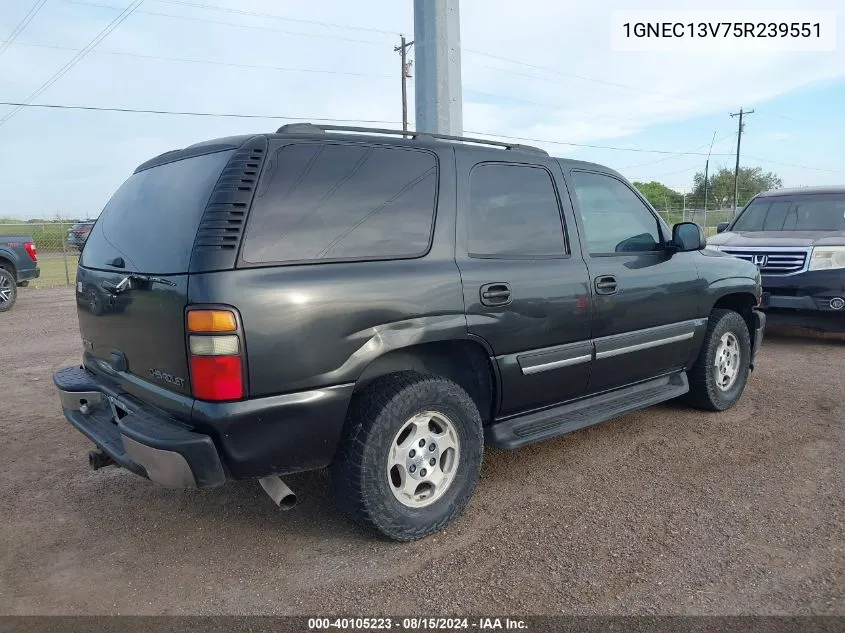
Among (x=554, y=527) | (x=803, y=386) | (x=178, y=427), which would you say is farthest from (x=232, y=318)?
(x=803, y=386)

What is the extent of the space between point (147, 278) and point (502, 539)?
Result: 6.62ft

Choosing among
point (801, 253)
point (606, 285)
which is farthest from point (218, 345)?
point (801, 253)

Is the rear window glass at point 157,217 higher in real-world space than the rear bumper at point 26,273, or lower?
higher

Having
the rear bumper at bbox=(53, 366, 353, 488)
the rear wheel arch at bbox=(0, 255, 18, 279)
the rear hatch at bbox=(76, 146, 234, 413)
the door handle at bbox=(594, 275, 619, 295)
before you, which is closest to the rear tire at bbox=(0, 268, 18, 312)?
the rear wheel arch at bbox=(0, 255, 18, 279)

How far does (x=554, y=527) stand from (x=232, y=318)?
1.86 metres

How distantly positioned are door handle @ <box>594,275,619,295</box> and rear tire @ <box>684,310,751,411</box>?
1291 mm

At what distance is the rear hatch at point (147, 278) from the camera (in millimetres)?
2787

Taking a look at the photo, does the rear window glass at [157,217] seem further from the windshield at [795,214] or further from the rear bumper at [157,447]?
the windshield at [795,214]

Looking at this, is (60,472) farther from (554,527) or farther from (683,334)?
(683,334)

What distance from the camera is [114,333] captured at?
3.24 metres

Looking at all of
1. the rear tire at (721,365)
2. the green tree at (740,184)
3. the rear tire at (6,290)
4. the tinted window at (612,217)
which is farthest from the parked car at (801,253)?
the green tree at (740,184)

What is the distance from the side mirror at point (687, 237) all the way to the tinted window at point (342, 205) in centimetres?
194

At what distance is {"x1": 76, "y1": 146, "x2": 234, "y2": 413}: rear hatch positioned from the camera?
2787 mm

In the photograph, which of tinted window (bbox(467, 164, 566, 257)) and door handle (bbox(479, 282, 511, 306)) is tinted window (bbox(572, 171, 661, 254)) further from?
door handle (bbox(479, 282, 511, 306))
